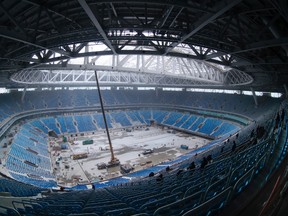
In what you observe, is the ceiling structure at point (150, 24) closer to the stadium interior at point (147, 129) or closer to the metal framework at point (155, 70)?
the stadium interior at point (147, 129)

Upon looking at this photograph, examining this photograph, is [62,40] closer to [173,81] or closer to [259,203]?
[259,203]

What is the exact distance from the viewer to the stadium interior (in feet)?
15.5

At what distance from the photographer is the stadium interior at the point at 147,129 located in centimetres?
472

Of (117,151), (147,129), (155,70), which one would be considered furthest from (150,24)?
(147,129)

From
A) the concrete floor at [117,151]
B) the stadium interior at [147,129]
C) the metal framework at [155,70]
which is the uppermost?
the metal framework at [155,70]

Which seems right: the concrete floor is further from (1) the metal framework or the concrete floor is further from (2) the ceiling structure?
(2) the ceiling structure

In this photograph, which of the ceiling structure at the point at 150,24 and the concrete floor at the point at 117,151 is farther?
the concrete floor at the point at 117,151

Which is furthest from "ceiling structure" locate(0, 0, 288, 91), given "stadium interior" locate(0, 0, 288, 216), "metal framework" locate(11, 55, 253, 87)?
"metal framework" locate(11, 55, 253, 87)

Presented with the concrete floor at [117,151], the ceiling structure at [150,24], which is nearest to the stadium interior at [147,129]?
the ceiling structure at [150,24]

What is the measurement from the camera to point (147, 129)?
49.3m

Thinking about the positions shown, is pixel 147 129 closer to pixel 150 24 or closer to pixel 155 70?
pixel 155 70

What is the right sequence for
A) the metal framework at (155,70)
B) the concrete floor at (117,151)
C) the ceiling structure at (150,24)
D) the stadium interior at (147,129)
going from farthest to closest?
the metal framework at (155,70), the concrete floor at (117,151), the ceiling structure at (150,24), the stadium interior at (147,129)

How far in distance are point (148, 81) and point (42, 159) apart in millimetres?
30519

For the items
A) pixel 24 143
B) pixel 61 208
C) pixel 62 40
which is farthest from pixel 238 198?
pixel 24 143
